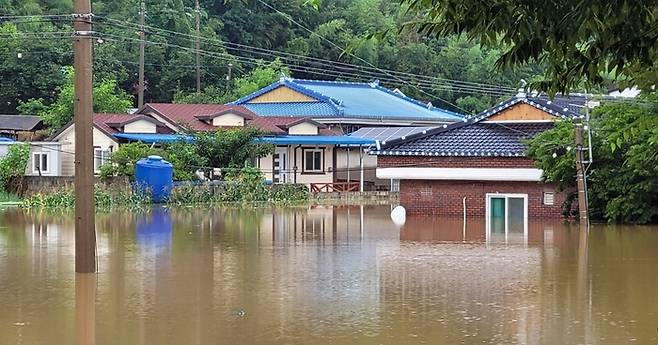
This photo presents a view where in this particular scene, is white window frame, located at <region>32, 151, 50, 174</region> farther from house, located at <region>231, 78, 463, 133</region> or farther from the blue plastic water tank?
house, located at <region>231, 78, 463, 133</region>

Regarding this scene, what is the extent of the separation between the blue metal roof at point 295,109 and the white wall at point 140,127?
9144mm

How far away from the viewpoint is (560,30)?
13.6 feet

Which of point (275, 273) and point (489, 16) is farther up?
point (489, 16)

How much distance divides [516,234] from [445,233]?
157 cm

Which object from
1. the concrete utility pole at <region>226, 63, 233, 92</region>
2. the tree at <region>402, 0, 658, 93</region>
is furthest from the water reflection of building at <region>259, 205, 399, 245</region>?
the concrete utility pole at <region>226, 63, 233, 92</region>

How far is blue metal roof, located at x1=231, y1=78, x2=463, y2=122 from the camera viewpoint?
48531mm

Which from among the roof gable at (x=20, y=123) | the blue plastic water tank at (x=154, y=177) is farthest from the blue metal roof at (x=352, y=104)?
the blue plastic water tank at (x=154, y=177)

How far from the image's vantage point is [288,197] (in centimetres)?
3691

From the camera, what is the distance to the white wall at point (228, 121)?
42.0 m

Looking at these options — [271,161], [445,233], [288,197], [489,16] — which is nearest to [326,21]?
[271,161]

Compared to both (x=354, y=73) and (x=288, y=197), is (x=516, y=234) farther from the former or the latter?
(x=354, y=73)

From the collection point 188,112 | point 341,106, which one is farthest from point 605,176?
point 341,106

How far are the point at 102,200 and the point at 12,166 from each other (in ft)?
20.3

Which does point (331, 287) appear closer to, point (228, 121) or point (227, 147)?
point (227, 147)
